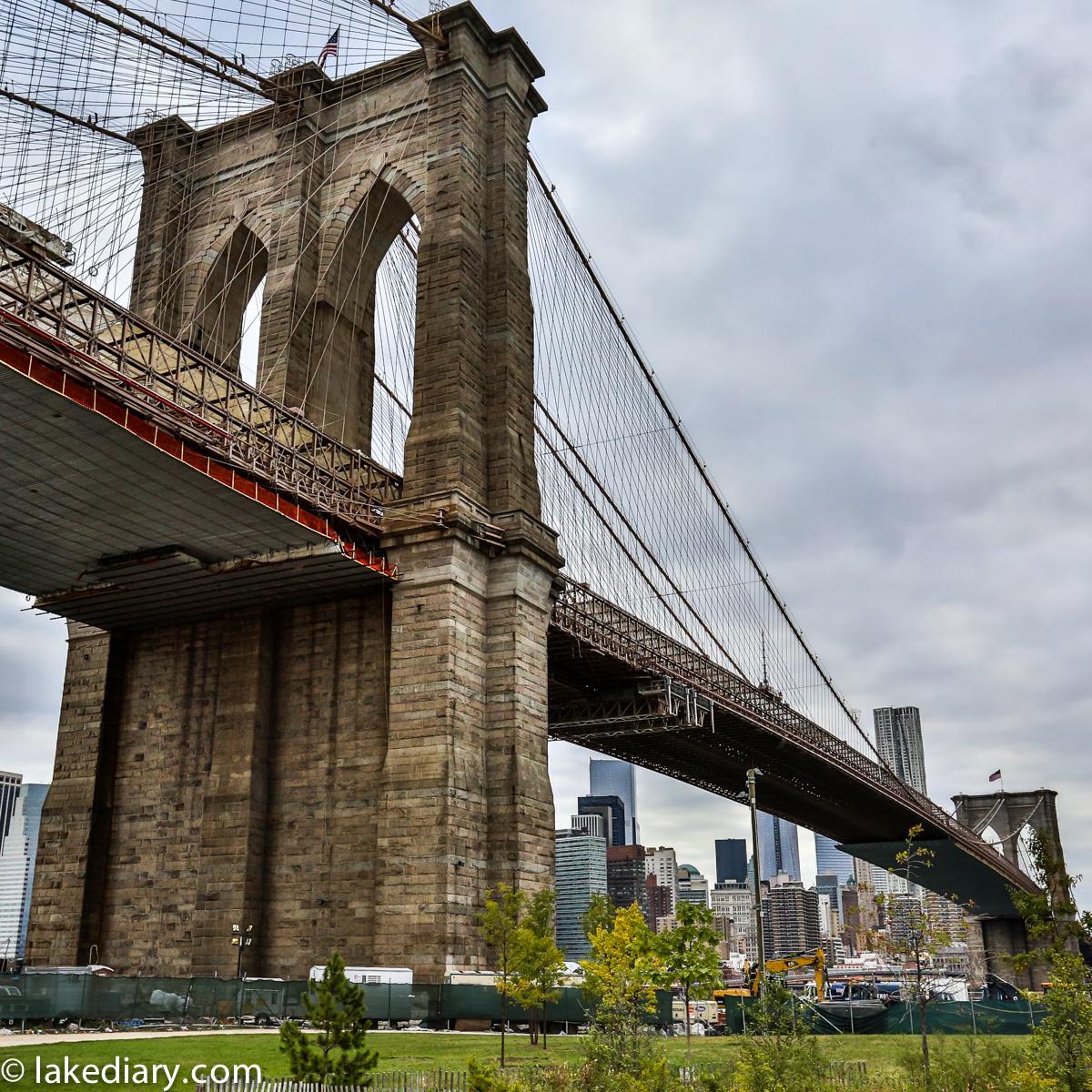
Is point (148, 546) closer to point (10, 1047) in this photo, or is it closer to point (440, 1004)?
point (440, 1004)

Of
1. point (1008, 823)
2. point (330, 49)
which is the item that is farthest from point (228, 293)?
point (1008, 823)

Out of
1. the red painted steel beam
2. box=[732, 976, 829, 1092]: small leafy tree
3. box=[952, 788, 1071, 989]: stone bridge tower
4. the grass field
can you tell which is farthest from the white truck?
box=[952, 788, 1071, 989]: stone bridge tower

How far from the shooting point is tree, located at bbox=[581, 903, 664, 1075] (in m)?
14.0

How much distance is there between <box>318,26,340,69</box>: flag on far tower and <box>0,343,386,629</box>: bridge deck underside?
791 inches

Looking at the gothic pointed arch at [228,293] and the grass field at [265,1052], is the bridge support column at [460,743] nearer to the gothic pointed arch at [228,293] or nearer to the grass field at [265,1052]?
the grass field at [265,1052]

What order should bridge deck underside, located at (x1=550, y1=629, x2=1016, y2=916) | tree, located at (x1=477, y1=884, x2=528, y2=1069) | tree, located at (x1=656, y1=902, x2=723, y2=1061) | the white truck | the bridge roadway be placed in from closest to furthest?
tree, located at (x1=477, y1=884, x2=528, y2=1069), the bridge roadway, tree, located at (x1=656, y1=902, x2=723, y2=1061), the white truck, bridge deck underside, located at (x1=550, y1=629, x2=1016, y2=916)

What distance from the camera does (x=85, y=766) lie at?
3622 centimetres

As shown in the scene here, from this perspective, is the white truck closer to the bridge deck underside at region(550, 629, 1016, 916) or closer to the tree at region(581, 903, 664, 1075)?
the tree at region(581, 903, 664, 1075)

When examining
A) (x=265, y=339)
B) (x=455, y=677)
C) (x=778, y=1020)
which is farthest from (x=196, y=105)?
(x=778, y=1020)

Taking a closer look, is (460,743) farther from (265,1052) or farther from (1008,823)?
(1008,823)

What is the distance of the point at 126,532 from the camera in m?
32.2

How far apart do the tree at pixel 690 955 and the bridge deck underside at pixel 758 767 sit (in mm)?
14407

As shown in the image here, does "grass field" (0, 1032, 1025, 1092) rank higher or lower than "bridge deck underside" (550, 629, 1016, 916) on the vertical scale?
lower

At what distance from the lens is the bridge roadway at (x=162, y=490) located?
84.7ft
